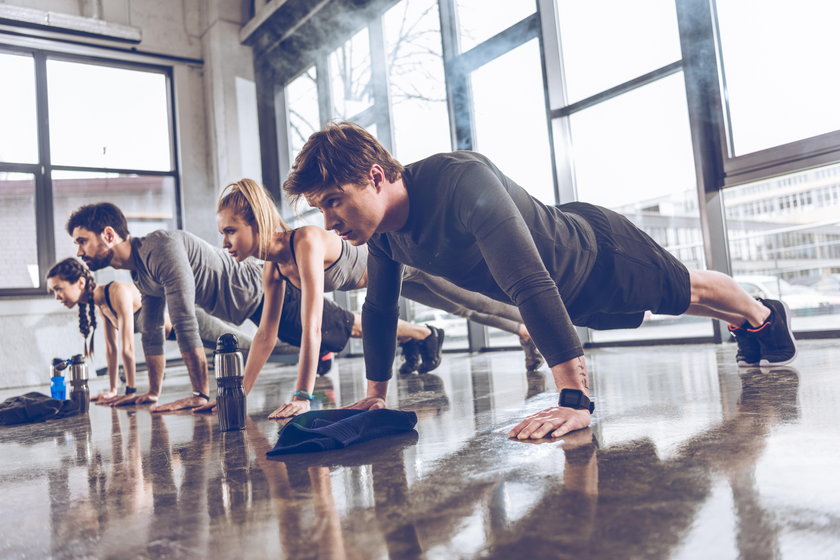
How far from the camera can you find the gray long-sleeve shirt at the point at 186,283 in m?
2.30

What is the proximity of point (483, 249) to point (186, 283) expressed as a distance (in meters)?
1.45

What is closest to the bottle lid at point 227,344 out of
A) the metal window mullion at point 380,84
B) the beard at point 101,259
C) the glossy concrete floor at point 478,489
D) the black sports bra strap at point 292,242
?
the glossy concrete floor at point 478,489

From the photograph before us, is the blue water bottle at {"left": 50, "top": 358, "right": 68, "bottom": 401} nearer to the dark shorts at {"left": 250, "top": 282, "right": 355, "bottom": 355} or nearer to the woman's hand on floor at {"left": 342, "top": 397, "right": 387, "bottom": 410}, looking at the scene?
the dark shorts at {"left": 250, "top": 282, "right": 355, "bottom": 355}

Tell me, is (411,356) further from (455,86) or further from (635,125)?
(455,86)

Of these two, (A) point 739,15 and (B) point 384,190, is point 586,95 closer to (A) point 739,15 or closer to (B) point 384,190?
(A) point 739,15

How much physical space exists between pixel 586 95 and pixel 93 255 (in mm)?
2824

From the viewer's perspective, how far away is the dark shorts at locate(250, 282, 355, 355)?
8.75 feet

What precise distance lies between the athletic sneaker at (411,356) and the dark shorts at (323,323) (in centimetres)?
40

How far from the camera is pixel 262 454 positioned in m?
1.23

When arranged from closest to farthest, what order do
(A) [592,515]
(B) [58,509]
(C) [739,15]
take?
(A) [592,515]
(B) [58,509]
(C) [739,15]

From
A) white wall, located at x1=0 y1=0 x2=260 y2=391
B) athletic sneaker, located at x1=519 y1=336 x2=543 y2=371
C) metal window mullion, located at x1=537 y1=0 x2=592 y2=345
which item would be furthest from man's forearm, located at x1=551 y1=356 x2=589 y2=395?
white wall, located at x1=0 y1=0 x2=260 y2=391

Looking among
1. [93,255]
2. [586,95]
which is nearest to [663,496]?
[93,255]

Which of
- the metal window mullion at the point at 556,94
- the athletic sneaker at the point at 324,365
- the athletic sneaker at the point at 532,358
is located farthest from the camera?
the metal window mullion at the point at 556,94

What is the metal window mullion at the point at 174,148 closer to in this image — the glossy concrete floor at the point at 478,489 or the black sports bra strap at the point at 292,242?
the black sports bra strap at the point at 292,242
